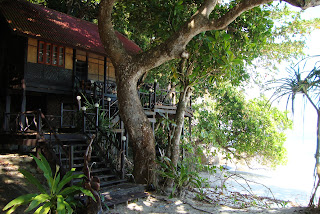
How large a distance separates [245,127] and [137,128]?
34.5 feet

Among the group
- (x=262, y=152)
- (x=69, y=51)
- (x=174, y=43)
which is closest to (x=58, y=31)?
(x=69, y=51)

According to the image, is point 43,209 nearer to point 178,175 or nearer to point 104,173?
point 104,173

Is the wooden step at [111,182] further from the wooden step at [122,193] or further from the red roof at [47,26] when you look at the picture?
the red roof at [47,26]

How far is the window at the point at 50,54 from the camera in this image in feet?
37.3

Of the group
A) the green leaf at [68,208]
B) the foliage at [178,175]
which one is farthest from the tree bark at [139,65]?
the green leaf at [68,208]

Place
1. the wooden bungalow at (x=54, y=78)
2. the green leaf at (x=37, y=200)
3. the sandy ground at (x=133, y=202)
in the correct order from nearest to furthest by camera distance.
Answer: the green leaf at (x=37, y=200) → the sandy ground at (x=133, y=202) → the wooden bungalow at (x=54, y=78)

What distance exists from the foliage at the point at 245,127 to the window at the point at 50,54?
8351mm

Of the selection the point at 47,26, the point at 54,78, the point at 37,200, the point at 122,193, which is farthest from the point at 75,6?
the point at 37,200

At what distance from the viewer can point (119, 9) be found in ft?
37.2

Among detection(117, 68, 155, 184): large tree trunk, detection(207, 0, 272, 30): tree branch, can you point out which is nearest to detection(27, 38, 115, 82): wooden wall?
detection(117, 68, 155, 184): large tree trunk

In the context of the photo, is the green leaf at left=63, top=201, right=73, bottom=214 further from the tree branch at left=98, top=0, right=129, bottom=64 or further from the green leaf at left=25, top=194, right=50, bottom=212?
the tree branch at left=98, top=0, right=129, bottom=64

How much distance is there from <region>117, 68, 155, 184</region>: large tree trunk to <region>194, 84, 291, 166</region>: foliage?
7.41 metres

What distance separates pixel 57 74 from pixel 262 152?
1235 cm

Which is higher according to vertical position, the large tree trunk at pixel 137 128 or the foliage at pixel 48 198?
the large tree trunk at pixel 137 128
